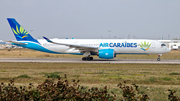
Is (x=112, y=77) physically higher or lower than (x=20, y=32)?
lower

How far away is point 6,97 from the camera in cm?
644

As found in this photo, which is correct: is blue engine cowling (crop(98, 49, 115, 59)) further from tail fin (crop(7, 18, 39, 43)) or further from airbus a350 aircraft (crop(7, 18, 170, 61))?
tail fin (crop(7, 18, 39, 43))

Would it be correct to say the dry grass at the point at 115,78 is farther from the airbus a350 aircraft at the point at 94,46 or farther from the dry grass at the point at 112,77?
Answer: the airbus a350 aircraft at the point at 94,46

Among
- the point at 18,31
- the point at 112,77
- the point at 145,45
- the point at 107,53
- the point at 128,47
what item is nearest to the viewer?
the point at 112,77

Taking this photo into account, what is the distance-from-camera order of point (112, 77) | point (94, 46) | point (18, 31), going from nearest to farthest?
point (112, 77) < point (94, 46) < point (18, 31)

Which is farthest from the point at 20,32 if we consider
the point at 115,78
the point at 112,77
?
the point at 115,78

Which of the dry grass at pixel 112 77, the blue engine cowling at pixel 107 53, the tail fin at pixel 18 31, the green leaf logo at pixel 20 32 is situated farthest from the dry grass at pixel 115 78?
the green leaf logo at pixel 20 32

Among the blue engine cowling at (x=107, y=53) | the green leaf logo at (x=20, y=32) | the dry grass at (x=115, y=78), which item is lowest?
the dry grass at (x=115, y=78)

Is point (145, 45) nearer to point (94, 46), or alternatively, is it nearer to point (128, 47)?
point (128, 47)

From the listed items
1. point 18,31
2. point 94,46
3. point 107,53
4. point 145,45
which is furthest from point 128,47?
point 18,31

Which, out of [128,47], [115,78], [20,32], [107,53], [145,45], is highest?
[20,32]

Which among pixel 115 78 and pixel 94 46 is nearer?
pixel 115 78

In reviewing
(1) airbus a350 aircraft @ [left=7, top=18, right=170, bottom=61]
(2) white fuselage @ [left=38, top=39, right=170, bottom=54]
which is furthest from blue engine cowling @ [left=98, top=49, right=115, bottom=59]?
(2) white fuselage @ [left=38, top=39, right=170, bottom=54]

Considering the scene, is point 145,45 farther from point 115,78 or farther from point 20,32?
point 20,32
